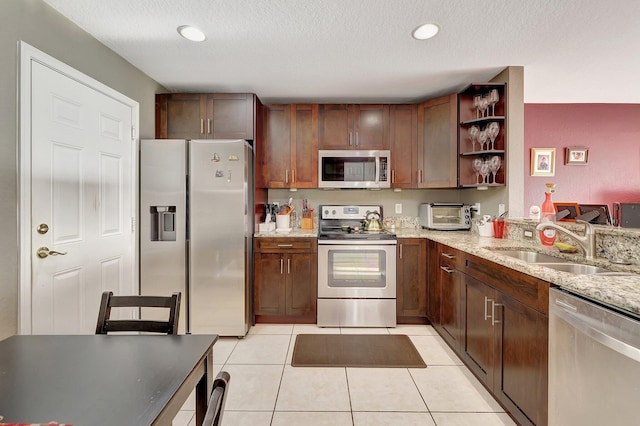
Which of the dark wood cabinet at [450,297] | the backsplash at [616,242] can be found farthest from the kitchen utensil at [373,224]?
the backsplash at [616,242]

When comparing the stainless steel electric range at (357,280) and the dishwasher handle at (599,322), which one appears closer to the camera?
the dishwasher handle at (599,322)

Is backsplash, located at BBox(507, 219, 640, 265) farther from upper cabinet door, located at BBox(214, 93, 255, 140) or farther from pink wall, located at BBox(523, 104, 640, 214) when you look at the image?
upper cabinet door, located at BBox(214, 93, 255, 140)

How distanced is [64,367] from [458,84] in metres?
3.51

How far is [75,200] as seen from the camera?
80.5 inches

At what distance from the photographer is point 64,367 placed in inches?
37.4

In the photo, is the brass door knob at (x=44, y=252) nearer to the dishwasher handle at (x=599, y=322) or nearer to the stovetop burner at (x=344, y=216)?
the stovetop burner at (x=344, y=216)

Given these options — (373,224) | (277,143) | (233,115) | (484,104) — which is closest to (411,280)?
(373,224)

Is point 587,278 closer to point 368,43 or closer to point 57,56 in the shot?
point 368,43

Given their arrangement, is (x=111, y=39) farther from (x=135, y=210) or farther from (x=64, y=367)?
(x=64, y=367)

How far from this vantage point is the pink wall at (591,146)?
12.5 ft

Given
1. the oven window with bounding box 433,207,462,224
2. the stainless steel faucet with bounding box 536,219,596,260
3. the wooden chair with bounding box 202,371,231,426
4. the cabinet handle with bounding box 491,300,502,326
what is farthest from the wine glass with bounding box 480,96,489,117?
the wooden chair with bounding box 202,371,231,426

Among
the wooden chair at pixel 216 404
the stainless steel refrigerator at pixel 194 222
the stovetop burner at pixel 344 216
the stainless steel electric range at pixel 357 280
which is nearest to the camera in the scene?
the wooden chair at pixel 216 404

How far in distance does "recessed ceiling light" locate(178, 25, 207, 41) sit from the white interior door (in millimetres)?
761

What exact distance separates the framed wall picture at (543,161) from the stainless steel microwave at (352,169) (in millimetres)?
1921
